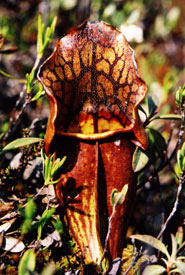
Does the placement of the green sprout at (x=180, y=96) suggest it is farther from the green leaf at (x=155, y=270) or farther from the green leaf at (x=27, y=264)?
the green leaf at (x=27, y=264)

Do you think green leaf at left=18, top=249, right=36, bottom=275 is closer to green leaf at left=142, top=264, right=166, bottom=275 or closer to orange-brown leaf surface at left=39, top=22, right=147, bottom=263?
orange-brown leaf surface at left=39, top=22, right=147, bottom=263

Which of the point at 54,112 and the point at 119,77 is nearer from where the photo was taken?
the point at 54,112

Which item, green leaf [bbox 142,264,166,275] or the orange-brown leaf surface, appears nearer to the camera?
green leaf [bbox 142,264,166,275]

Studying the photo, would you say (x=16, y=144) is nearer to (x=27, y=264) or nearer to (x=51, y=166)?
(x=51, y=166)

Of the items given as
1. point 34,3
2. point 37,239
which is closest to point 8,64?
point 34,3

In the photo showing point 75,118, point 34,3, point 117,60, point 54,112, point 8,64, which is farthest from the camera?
point 34,3

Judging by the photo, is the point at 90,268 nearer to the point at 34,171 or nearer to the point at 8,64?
the point at 34,171

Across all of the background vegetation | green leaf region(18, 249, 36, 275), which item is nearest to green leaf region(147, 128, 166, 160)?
the background vegetation

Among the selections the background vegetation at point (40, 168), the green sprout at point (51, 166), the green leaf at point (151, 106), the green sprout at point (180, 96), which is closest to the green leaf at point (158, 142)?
the background vegetation at point (40, 168)
